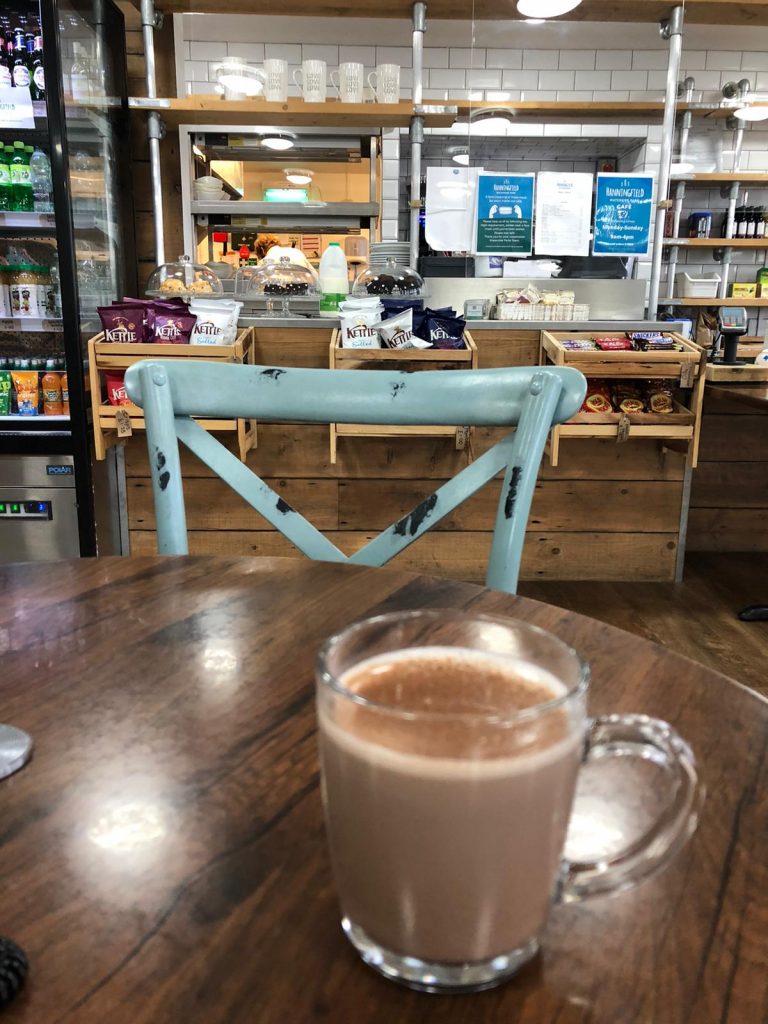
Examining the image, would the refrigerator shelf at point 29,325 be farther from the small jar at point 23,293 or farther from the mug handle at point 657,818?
the mug handle at point 657,818

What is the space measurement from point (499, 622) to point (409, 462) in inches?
108

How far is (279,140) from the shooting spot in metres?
5.15

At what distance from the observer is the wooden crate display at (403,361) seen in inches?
106

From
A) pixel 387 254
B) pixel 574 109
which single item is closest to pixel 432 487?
pixel 387 254

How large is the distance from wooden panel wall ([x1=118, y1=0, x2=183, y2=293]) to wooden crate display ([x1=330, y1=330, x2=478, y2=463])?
4.59ft

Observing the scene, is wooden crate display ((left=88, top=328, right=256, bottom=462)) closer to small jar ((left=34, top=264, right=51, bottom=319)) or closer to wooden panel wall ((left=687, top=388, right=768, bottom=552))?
small jar ((left=34, top=264, right=51, bottom=319))

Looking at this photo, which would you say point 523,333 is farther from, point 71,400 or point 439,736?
point 439,736

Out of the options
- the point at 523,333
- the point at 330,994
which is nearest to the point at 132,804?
the point at 330,994

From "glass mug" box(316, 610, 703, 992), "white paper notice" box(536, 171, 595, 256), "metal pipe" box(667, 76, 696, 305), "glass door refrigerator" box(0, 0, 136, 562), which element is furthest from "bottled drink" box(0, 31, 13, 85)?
"metal pipe" box(667, 76, 696, 305)

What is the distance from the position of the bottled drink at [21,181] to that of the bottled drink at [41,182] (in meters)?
0.02

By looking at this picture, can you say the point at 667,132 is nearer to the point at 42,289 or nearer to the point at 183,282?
the point at 183,282

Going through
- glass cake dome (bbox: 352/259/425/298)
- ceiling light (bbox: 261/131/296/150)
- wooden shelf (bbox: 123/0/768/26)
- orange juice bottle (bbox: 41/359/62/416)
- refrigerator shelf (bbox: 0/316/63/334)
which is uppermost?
wooden shelf (bbox: 123/0/768/26)

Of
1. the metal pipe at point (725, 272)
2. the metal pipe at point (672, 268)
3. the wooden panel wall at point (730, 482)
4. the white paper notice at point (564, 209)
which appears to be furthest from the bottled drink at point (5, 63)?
the metal pipe at point (725, 272)

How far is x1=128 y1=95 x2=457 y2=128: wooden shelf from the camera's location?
332 cm
